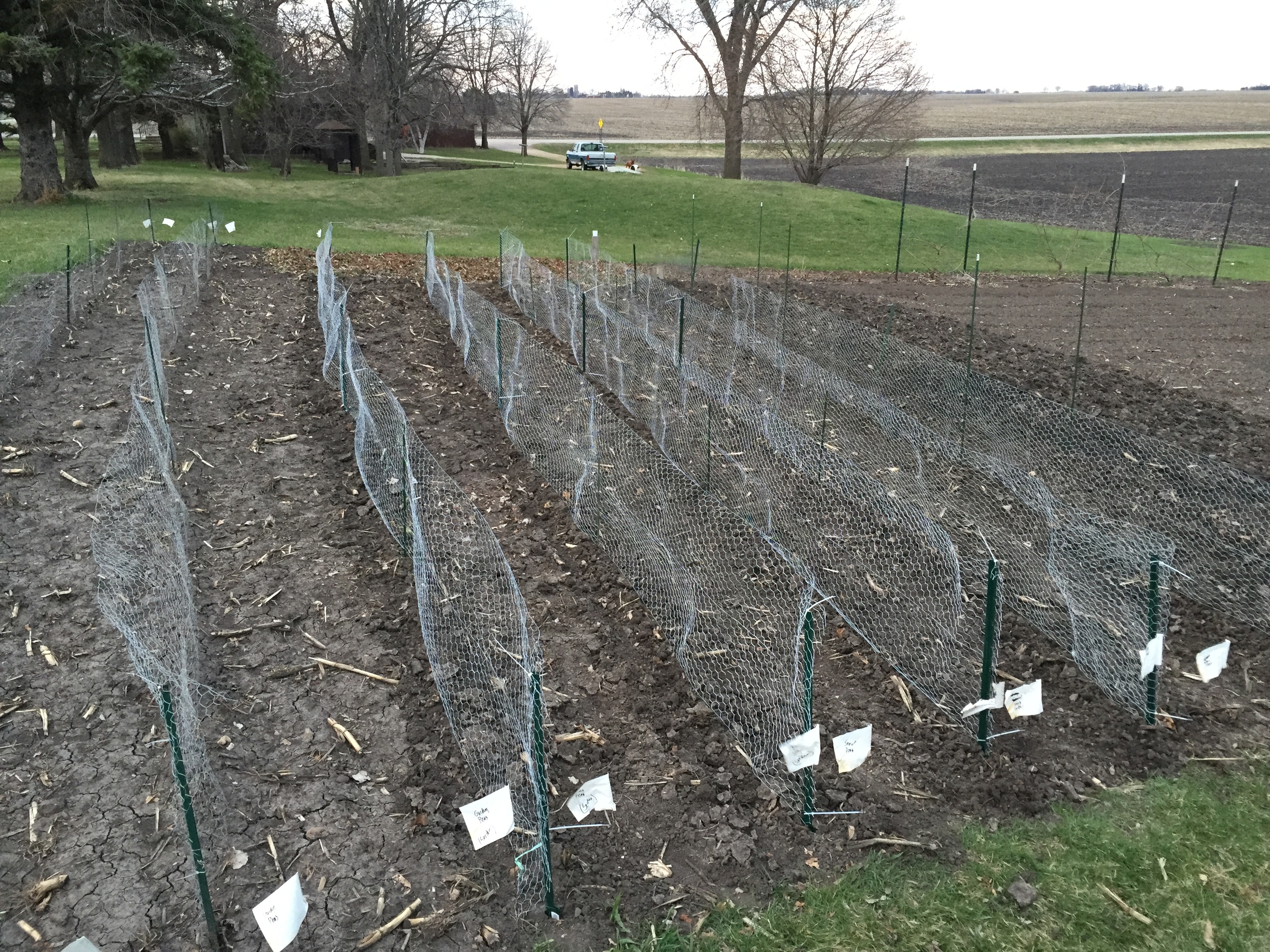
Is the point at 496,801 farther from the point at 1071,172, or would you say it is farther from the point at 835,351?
the point at 1071,172

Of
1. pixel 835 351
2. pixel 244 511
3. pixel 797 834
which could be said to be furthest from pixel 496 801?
pixel 835 351

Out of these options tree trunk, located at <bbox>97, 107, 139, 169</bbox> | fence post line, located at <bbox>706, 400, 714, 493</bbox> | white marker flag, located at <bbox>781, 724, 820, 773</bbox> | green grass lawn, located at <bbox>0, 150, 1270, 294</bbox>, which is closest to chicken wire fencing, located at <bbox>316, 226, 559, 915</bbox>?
white marker flag, located at <bbox>781, 724, 820, 773</bbox>

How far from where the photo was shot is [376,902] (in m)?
3.73

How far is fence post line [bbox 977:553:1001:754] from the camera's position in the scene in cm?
438

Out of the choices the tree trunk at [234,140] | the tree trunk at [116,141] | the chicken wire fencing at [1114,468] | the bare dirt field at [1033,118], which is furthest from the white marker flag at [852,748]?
the tree trunk at [234,140]

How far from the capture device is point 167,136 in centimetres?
3719

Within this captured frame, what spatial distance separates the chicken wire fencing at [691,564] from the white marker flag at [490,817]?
1.33 metres

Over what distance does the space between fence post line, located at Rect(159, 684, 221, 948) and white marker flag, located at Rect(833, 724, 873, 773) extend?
2.65 meters

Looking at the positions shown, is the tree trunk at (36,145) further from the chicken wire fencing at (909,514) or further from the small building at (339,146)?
the small building at (339,146)

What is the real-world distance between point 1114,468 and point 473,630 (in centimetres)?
570

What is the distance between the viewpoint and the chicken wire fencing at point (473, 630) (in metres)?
3.98

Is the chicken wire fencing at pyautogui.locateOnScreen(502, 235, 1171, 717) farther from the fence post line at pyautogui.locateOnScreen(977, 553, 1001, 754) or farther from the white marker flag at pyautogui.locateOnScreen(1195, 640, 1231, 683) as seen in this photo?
the white marker flag at pyautogui.locateOnScreen(1195, 640, 1231, 683)

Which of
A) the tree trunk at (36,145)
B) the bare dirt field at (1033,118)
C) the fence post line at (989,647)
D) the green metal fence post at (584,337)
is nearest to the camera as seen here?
the fence post line at (989,647)

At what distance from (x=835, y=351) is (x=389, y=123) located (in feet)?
92.5
